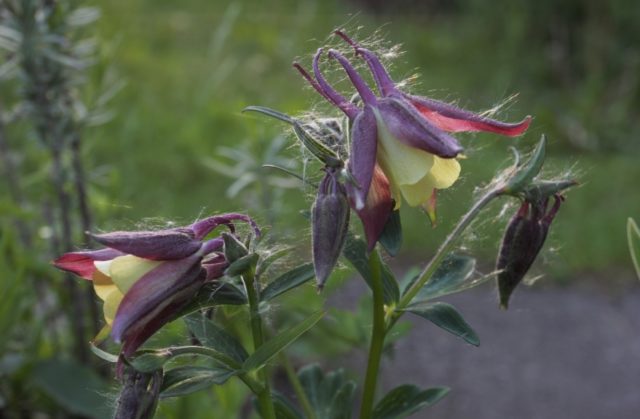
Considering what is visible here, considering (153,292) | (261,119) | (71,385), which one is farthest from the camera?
(261,119)

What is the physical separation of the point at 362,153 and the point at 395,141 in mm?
41

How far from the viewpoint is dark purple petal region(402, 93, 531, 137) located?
928 millimetres

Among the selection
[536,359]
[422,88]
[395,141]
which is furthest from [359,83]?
[422,88]

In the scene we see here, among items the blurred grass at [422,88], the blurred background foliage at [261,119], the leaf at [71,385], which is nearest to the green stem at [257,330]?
the blurred background foliage at [261,119]

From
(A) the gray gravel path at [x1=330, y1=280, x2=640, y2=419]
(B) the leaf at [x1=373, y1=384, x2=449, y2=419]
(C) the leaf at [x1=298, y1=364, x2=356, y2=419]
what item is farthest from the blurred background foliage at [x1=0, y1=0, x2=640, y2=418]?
(B) the leaf at [x1=373, y1=384, x2=449, y2=419]

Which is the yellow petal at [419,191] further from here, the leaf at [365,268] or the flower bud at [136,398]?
the flower bud at [136,398]

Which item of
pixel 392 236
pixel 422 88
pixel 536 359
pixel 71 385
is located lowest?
pixel 536 359

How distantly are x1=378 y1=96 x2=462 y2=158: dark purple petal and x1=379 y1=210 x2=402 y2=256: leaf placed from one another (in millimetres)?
100

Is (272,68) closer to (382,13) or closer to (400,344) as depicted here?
(382,13)

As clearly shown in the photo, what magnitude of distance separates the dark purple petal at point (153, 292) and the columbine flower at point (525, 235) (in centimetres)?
34

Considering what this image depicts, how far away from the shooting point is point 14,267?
72.4 inches

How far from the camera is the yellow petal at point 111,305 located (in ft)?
2.87

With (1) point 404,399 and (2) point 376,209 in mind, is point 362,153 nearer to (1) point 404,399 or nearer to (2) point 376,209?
(2) point 376,209

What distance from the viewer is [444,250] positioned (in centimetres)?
98
